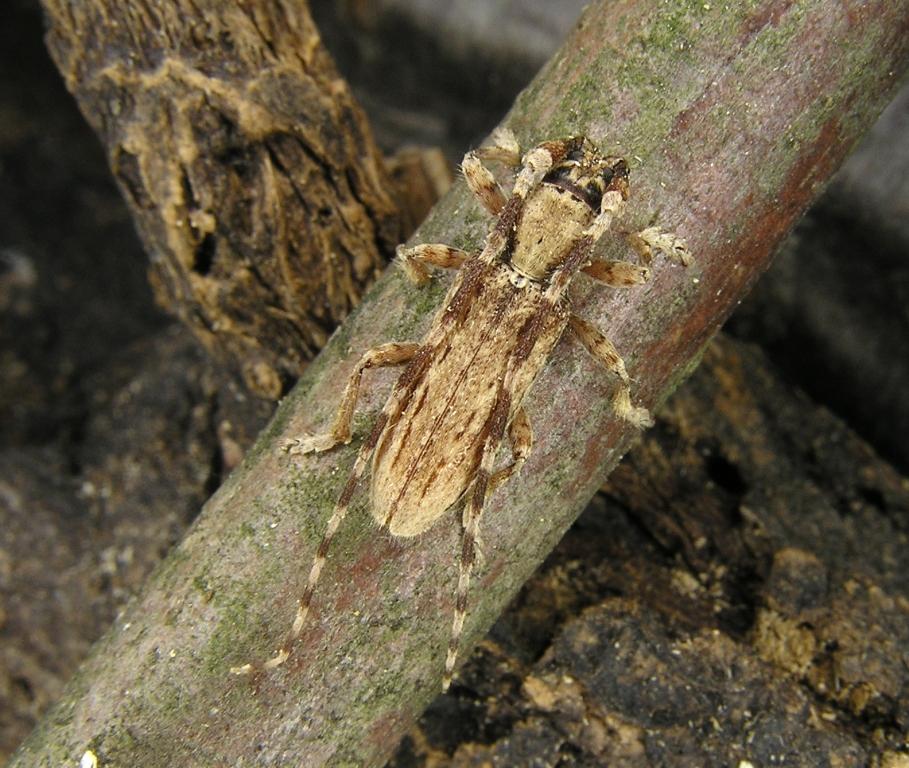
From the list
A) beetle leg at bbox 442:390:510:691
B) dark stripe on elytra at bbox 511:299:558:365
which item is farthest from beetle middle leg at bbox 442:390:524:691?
dark stripe on elytra at bbox 511:299:558:365

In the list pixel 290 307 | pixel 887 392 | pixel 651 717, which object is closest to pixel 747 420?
pixel 887 392

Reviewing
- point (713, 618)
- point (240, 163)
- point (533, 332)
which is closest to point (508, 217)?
point (533, 332)

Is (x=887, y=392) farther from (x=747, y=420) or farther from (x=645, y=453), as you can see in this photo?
(x=645, y=453)

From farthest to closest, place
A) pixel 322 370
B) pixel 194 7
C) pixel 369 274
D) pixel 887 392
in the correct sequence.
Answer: pixel 887 392
pixel 369 274
pixel 194 7
pixel 322 370

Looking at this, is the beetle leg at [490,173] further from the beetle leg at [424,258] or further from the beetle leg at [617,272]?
the beetle leg at [617,272]

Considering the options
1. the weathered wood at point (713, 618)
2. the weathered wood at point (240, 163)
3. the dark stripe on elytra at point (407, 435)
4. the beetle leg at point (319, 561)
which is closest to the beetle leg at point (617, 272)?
the dark stripe on elytra at point (407, 435)

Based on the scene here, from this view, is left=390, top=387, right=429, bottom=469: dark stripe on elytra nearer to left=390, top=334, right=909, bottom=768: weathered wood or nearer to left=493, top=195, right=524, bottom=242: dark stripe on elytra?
left=493, top=195, right=524, bottom=242: dark stripe on elytra

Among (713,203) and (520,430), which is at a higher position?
(713,203)
